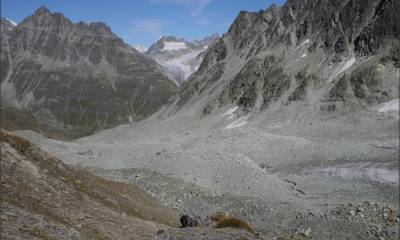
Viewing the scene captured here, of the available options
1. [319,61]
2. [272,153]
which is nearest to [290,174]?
[272,153]

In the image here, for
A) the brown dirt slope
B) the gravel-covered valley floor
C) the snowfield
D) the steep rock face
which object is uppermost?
the steep rock face

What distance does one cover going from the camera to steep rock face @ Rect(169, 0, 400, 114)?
90688mm

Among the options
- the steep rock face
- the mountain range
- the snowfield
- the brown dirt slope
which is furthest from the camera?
the steep rock face

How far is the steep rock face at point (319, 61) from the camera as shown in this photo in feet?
298

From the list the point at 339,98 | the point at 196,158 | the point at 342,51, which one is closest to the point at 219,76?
the point at 342,51

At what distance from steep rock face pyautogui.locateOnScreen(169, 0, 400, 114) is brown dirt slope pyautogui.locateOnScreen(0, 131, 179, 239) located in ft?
220

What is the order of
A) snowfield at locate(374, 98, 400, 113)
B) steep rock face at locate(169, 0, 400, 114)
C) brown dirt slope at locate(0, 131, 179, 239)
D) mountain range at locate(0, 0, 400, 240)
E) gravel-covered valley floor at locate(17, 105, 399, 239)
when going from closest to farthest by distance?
brown dirt slope at locate(0, 131, 179, 239)
mountain range at locate(0, 0, 400, 240)
gravel-covered valley floor at locate(17, 105, 399, 239)
snowfield at locate(374, 98, 400, 113)
steep rock face at locate(169, 0, 400, 114)

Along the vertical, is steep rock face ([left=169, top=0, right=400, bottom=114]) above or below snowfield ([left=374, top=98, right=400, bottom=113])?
above

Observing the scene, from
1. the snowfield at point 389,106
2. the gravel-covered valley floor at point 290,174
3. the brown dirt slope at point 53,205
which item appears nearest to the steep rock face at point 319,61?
the snowfield at point 389,106

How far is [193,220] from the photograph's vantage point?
26.6m

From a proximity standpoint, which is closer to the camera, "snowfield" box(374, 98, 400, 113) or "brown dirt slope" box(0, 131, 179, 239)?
"brown dirt slope" box(0, 131, 179, 239)

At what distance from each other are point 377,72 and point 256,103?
1184 inches

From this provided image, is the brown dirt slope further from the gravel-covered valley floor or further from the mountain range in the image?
the gravel-covered valley floor

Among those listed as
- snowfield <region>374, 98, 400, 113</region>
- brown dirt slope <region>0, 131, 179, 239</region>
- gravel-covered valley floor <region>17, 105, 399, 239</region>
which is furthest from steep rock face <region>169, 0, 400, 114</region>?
brown dirt slope <region>0, 131, 179, 239</region>
